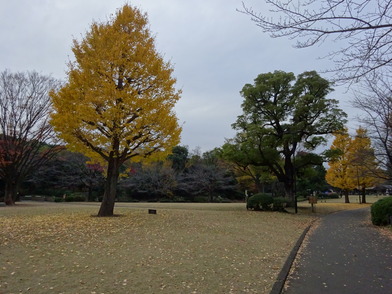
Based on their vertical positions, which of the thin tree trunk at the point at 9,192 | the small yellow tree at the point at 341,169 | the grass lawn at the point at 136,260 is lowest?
the grass lawn at the point at 136,260

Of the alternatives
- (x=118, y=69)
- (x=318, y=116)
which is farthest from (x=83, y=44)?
(x=318, y=116)

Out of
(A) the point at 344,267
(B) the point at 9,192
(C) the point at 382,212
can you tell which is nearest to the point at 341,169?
(C) the point at 382,212

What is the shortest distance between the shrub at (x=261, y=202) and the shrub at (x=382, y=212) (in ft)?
24.2

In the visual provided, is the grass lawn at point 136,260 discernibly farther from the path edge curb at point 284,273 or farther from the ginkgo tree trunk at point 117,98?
the ginkgo tree trunk at point 117,98

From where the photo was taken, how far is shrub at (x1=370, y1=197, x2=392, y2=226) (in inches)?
530

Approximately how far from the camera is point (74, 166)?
3734cm

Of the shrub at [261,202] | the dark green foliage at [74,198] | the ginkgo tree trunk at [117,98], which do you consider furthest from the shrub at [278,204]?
the dark green foliage at [74,198]

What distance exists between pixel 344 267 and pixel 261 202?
14551mm

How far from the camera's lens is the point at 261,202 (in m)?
20.7

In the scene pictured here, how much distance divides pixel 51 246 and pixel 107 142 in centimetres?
621

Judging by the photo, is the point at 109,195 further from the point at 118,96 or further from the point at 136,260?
the point at 136,260

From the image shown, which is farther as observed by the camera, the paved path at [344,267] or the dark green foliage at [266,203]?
the dark green foliage at [266,203]

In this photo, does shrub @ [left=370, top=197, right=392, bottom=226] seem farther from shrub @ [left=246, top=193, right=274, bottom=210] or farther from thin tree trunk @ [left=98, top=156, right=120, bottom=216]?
thin tree trunk @ [left=98, top=156, right=120, bottom=216]

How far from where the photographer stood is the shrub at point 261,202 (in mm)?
20656
